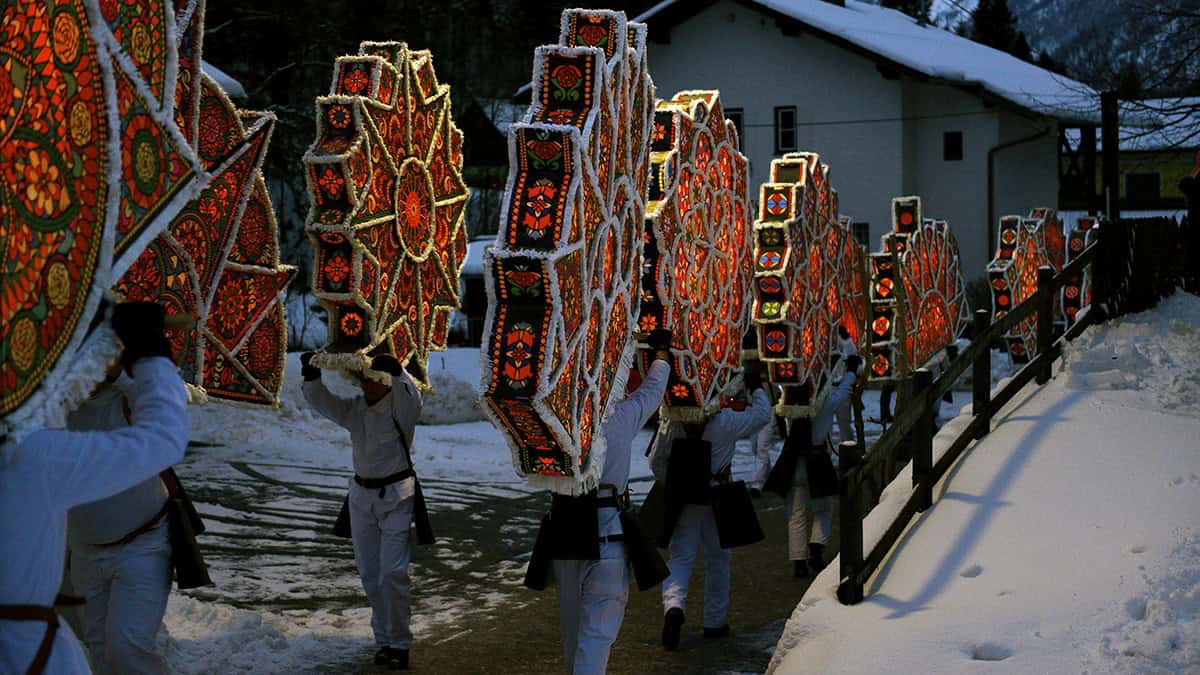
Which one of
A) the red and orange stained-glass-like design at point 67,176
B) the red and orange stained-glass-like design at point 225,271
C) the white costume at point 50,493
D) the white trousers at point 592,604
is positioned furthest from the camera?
the red and orange stained-glass-like design at point 225,271

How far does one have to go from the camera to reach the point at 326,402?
940 centimetres

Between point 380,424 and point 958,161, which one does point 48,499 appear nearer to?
point 380,424

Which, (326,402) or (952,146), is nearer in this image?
(326,402)

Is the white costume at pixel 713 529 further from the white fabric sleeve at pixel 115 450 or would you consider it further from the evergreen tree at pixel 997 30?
the evergreen tree at pixel 997 30

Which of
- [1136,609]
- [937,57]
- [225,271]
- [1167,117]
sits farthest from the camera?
[937,57]

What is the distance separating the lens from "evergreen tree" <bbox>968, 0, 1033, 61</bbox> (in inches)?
2202

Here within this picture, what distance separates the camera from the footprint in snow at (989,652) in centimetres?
641

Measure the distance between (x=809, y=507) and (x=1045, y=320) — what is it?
2.86 metres

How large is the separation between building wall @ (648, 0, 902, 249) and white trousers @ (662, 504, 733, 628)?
82.5ft

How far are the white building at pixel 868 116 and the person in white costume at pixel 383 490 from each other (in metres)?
26.3

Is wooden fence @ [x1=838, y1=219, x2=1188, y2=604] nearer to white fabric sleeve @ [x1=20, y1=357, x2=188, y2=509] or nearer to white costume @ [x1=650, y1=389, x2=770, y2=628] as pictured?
white costume @ [x1=650, y1=389, x2=770, y2=628]

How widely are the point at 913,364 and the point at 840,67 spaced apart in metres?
20.3

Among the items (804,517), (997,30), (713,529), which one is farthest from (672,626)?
(997,30)

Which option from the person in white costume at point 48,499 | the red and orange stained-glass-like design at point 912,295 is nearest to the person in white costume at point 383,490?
the person in white costume at point 48,499
